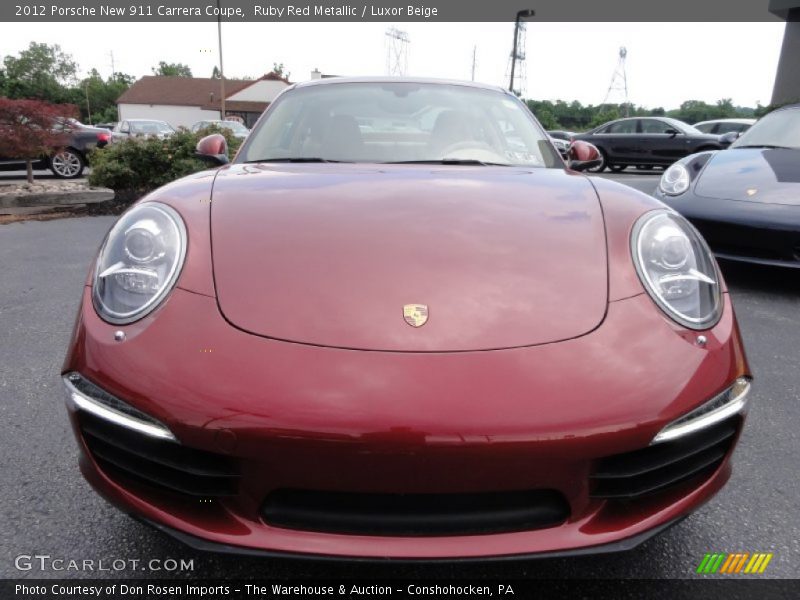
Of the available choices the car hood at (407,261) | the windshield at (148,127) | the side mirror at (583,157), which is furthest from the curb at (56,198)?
the windshield at (148,127)

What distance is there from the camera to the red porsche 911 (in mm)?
1141

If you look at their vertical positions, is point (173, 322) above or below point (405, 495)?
above

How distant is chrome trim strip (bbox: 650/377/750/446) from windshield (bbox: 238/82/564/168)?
1.21 m

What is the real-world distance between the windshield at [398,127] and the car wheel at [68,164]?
9875mm

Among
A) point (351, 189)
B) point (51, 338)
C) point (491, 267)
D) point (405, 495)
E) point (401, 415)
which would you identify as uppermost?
point (351, 189)

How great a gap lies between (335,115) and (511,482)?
1.83 m

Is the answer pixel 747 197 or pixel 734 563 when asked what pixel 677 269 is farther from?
pixel 747 197

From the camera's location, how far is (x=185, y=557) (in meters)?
1.53

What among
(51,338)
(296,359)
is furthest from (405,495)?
(51,338)

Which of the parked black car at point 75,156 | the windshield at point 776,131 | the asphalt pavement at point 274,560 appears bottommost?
the asphalt pavement at point 274,560

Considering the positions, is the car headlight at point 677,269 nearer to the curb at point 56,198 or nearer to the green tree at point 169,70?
the curb at point 56,198

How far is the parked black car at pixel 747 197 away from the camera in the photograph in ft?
12.2

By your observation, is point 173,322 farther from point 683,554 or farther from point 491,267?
point 683,554

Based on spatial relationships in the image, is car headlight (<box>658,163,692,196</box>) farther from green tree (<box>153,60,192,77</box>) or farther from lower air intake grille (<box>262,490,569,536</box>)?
green tree (<box>153,60,192,77</box>)
